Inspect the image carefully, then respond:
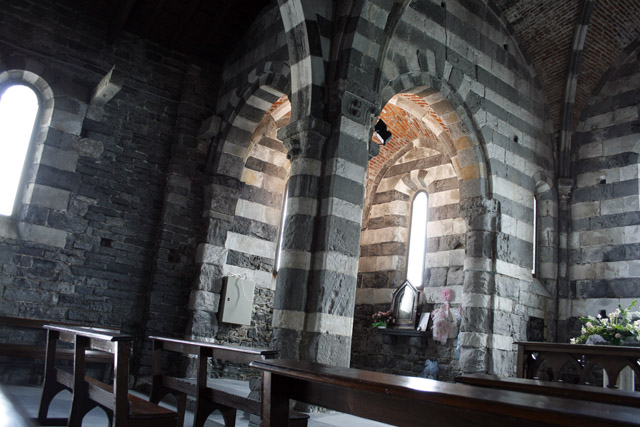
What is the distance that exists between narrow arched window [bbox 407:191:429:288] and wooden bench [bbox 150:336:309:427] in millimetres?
6274

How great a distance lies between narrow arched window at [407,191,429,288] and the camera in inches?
389

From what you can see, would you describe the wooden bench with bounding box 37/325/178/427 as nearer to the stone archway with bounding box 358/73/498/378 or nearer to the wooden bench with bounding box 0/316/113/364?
the wooden bench with bounding box 0/316/113/364

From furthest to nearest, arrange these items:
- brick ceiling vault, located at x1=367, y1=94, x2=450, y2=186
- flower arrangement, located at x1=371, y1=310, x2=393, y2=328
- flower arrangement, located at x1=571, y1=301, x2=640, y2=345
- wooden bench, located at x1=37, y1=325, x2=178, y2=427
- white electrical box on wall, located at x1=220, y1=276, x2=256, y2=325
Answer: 1. flower arrangement, located at x1=371, y1=310, x2=393, y2=328
2. brick ceiling vault, located at x1=367, y1=94, x2=450, y2=186
3. white electrical box on wall, located at x1=220, y1=276, x2=256, y2=325
4. flower arrangement, located at x1=571, y1=301, x2=640, y2=345
5. wooden bench, located at x1=37, y1=325, x2=178, y2=427

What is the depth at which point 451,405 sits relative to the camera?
154cm

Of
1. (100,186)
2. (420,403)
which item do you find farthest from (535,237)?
(420,403)

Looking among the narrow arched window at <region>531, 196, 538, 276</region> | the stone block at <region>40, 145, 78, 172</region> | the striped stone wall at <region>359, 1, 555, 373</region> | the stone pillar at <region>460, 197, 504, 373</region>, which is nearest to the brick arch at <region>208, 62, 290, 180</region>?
the stone block at <region>40, 145, 78, 172</region>

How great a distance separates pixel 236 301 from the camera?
8055 mm

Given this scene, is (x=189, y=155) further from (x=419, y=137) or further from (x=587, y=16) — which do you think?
(x=587, y=16)

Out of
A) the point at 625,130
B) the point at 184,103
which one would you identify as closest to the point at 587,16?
the point at 625,130

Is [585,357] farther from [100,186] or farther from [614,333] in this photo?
[100,186]

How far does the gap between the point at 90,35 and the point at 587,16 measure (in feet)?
25.2

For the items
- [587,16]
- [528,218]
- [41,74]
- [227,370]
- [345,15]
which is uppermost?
[587,16]

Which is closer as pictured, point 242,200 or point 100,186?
point 100,186

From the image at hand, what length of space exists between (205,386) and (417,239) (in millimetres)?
6947
